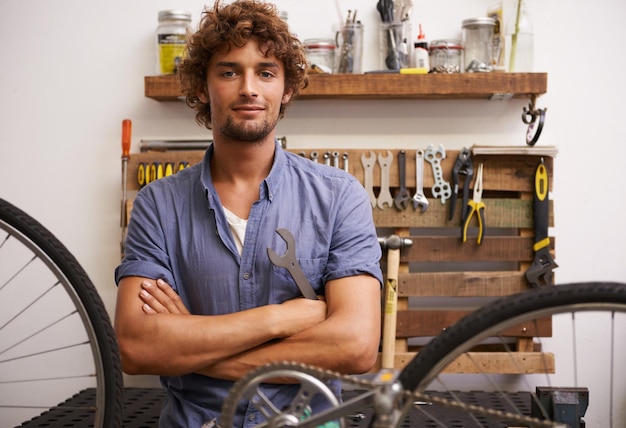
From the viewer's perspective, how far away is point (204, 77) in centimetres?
192

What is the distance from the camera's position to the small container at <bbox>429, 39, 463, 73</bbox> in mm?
2539

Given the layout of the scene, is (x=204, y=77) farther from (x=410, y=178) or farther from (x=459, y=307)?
(x=459, y=307)

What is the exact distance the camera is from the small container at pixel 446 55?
2539mm

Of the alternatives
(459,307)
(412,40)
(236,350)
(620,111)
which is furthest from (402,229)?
(236,350)

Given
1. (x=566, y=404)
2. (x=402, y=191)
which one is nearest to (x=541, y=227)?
(x=402, y=191)

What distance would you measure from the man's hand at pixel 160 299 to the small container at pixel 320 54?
1.12 meters

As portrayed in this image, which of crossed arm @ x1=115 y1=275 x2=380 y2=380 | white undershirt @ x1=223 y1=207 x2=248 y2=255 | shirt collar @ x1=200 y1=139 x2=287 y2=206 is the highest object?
shirt collar @ x1=200 y1=139 x2=287 y2=206

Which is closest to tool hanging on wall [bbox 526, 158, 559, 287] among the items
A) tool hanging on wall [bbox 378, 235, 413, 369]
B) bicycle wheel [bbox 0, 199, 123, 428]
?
tool hanging on wall [bbox 378, 235, 413, 369]

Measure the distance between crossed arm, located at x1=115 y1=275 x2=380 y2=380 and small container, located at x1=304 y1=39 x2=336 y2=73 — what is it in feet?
3.66

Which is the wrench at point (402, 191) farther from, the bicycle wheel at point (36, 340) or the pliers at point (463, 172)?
the bicycle wheel at point (36, 340)

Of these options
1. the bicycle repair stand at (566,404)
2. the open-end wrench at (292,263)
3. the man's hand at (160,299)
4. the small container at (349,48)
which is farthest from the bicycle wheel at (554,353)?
the small container at (349,48)

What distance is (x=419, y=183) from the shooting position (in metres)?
2.60

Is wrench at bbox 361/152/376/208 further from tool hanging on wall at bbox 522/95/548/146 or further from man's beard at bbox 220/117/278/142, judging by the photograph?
man's beard at bbox 220/117/278/142

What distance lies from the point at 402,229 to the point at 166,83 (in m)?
0.90
